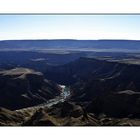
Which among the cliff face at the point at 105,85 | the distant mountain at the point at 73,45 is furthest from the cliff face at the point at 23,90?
the distant mountain at the point at 73,45

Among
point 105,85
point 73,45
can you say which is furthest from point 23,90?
point 73,45

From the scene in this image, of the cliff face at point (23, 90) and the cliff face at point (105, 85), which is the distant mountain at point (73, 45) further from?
the cliff face at point (23, 90)

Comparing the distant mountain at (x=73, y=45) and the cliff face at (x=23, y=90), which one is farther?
the distant mountain at (x=73, y=45)

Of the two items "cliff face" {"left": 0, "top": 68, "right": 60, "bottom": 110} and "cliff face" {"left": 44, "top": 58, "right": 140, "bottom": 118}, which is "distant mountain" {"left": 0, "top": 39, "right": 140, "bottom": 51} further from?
"cliff face" {"left": 0, "top": 68, "right": 60, "bottom": 110}

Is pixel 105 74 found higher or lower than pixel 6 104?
higher

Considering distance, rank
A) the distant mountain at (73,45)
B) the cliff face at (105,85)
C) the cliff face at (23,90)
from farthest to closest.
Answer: the distant mountain at (73,45)
the cliff face at (23,90)
the cliff face at (105,85)
